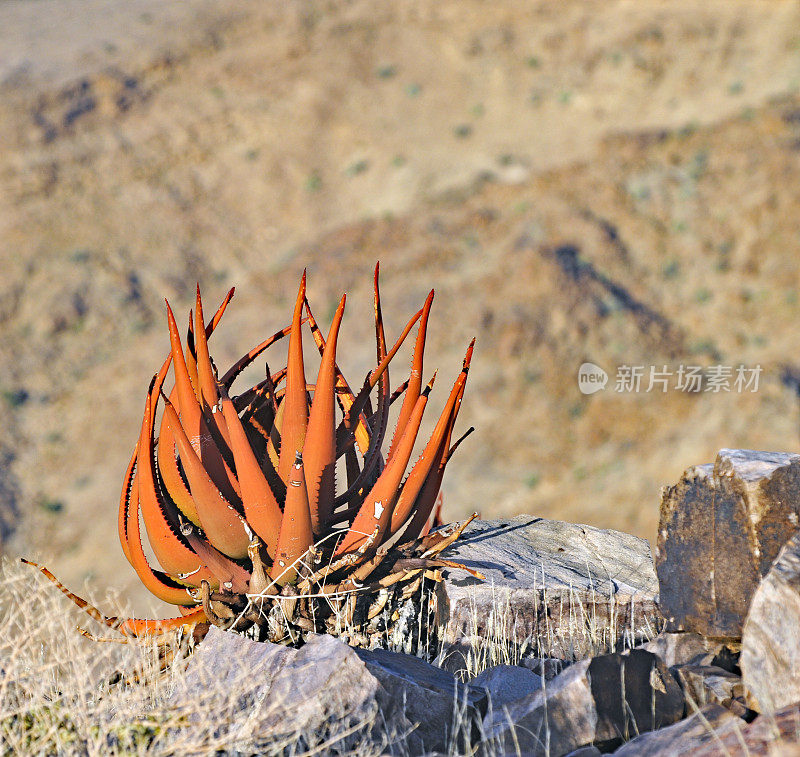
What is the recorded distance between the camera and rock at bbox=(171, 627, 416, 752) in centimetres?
216

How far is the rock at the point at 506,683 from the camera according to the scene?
8.09ft

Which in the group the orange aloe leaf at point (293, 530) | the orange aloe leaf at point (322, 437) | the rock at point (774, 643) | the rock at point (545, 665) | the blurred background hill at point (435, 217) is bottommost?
the rock at point (545, 665)

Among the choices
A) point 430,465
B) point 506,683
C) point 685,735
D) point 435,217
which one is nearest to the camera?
point 685,735

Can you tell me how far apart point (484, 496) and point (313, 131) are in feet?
49.7

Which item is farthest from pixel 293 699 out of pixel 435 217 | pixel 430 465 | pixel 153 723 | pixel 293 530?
pixel 435 217

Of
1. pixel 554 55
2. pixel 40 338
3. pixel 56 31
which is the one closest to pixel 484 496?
pixel 40 338

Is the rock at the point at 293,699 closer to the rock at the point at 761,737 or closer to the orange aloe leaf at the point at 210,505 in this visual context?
the orange aloe leaf at the point at 210,505

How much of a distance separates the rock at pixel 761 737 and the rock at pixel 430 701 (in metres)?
0.65

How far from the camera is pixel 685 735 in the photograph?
2029 mm

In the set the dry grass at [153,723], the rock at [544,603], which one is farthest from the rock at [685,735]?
the rock at [544,603]

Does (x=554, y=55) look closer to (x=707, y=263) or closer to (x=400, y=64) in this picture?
(x=400, y=64)

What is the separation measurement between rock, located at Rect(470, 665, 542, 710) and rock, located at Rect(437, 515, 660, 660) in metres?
0.30

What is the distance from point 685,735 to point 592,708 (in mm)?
257

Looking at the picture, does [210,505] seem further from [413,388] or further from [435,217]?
[435,217]
